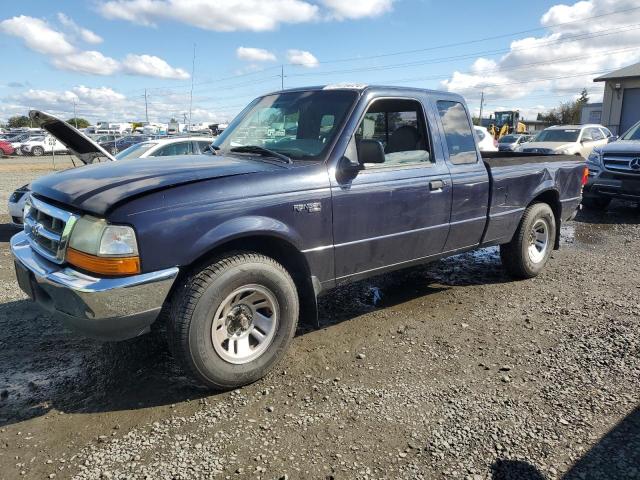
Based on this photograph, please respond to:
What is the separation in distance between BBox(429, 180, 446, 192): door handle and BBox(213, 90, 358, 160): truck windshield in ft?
3.26

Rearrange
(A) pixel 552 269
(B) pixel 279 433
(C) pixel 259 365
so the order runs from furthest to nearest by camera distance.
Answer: (A) pixel 552 269 < (C) pixel 259 365 < (B) pixel 279 433

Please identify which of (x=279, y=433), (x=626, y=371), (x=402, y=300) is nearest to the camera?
(x=279, y=433)

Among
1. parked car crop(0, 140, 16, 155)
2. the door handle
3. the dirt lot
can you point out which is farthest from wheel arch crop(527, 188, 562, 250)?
parked car crop(0, 140, 16, 155)

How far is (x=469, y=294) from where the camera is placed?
208 inches

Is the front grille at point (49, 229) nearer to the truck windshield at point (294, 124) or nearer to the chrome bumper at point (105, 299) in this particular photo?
the chrome bumper at point (105, 299)

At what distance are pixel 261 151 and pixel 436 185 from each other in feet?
5.03

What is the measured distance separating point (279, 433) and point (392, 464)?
67 centimetres

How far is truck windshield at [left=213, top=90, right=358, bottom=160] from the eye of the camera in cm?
384

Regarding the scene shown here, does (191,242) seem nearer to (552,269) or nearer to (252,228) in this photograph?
(252,228)

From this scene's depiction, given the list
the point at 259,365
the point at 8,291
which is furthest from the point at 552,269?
the point at 8,291

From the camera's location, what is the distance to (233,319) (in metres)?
3.31

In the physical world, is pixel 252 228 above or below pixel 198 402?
above

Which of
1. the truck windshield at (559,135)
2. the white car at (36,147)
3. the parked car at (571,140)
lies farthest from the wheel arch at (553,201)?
the white car at (36,147)

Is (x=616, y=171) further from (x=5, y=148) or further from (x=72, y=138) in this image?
(x=5, y=148)
